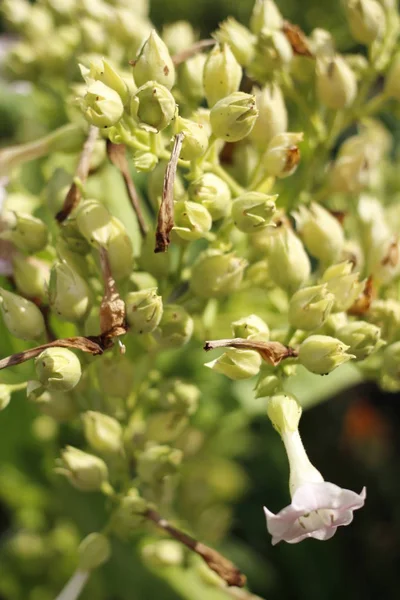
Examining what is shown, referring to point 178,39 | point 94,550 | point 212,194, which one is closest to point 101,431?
point 94,550

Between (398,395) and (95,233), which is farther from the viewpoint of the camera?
(398,395)

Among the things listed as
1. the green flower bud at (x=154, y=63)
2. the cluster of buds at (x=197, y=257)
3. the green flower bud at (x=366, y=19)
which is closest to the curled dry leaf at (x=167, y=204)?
the cluster of buds at (x=197, y=257)

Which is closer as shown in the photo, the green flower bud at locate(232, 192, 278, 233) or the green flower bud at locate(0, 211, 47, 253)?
the green flower bud at locate(232, 192, 278, 233)

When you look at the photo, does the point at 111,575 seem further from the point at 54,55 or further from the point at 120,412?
the point at 54,55

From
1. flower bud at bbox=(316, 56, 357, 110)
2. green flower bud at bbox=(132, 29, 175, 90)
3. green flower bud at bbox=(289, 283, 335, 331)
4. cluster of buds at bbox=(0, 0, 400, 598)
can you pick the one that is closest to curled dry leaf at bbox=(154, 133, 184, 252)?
cluster of buds at bbox=(0, 0, 400, 598)

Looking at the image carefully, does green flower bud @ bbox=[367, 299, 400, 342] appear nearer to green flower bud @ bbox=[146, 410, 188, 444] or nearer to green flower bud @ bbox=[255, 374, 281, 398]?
green flower bud @ bbox=[255, 374, 281, 398]

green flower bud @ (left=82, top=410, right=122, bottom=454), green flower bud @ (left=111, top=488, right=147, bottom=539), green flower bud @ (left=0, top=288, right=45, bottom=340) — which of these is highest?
green flower bud @ (left=0, top=288, right=45, bottom=340)

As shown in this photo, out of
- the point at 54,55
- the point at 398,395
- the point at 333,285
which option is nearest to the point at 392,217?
the point at 333,285
